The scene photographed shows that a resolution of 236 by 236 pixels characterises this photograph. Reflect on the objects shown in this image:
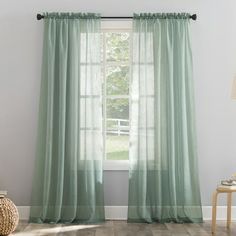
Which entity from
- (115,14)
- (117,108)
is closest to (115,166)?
(117,108)

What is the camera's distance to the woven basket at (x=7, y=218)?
5617 millimetres

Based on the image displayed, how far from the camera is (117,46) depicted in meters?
6.80

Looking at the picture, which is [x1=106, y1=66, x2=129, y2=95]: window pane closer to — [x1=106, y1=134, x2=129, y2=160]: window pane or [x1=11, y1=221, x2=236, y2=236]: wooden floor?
[x1=106, y1=134, x2=129, y2=160]: window pane

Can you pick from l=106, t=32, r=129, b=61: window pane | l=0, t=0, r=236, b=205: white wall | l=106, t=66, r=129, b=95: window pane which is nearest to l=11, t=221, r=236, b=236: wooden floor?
l=0, t=0, r=236, b=205: white wall

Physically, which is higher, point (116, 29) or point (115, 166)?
point (116, 29)

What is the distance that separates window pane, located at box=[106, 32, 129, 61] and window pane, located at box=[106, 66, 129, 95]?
0.14m

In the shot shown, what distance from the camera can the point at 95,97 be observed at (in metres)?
6.51

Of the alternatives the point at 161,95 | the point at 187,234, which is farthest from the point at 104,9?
the point at 187,234

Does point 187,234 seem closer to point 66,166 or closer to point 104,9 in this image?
point 66,166

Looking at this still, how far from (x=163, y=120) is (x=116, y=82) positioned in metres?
0.79

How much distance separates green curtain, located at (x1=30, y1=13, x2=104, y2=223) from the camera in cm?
644

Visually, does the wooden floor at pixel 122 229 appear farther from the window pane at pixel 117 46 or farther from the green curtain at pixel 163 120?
the window pane at pixel 117 46

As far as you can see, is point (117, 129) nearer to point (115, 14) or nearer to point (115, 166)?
point (115, 166)

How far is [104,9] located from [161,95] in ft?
4.08
